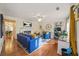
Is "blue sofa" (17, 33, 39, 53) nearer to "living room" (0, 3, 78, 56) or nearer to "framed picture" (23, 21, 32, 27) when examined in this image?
"living room" (0, 3, 78, 56)

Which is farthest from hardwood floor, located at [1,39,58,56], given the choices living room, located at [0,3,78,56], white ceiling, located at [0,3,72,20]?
white ceiling, located at [0,3,72,20]

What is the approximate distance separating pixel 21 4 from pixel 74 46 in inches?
44.4

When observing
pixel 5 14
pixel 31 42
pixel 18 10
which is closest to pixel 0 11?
pixel 5 14

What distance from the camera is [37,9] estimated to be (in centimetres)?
212

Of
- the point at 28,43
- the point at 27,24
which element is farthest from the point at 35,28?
the point at 28,43

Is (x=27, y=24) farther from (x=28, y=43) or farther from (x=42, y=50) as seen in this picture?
(x=42, y=50)

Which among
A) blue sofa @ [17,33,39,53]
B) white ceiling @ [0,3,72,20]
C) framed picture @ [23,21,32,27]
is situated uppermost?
white ceiling @ [0,3,72,20]

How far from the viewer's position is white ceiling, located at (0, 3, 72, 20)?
6.83 feet

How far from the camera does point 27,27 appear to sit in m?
2.14

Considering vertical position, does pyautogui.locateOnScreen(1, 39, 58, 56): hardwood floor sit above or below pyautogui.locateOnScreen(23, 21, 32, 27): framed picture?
below

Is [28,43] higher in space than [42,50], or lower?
Answer: higher

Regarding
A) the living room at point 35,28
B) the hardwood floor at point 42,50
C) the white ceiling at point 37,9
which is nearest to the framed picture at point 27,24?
the living room at point 35,28

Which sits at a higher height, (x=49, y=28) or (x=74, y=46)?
(x=49, y=28)

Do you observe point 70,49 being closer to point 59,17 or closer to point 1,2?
point 59,17
